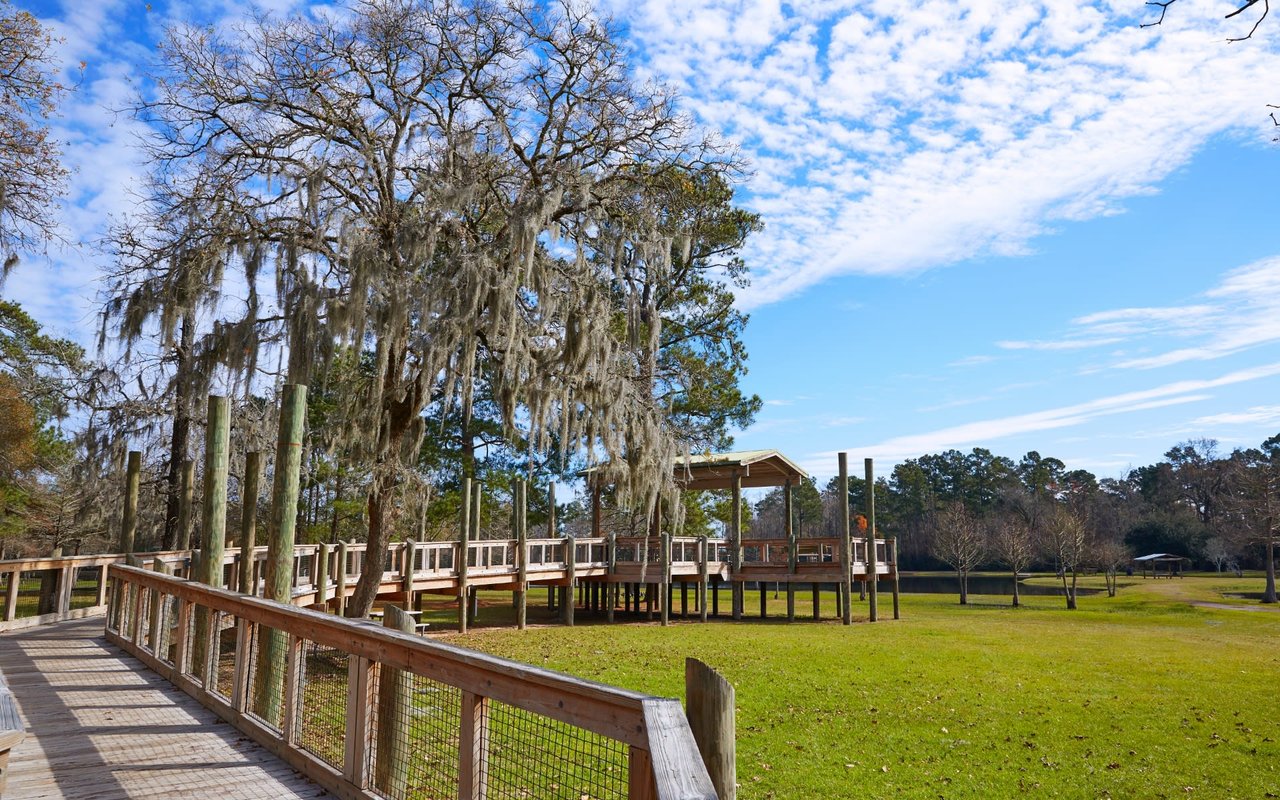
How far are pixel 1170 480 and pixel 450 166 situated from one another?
86504 millimetres

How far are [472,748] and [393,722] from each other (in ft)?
4.30

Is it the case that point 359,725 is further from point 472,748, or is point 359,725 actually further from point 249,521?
point 249,521

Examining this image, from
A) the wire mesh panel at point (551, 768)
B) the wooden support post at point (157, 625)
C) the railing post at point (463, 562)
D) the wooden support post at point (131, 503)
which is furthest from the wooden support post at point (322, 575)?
the wire mesh panel at point (551, 768)

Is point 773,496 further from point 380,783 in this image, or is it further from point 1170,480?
point 380,783

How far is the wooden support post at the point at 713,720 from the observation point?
2.71 meters

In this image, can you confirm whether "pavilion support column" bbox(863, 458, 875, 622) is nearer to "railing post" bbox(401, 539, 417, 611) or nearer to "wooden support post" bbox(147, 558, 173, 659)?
"railing post" bbox(401, 539, 417, 611)

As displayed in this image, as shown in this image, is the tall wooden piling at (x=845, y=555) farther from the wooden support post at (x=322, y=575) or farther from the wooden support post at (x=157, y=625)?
the wooden support post at (x=157, y=625)

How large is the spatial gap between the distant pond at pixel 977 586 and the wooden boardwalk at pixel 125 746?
48.8m

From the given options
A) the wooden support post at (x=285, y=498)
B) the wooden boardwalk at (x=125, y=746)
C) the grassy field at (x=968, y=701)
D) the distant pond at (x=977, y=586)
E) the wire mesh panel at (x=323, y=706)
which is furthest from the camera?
the distant pond at (x=977, y=586)

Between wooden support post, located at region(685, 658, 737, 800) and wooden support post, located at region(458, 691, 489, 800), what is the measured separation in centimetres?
133

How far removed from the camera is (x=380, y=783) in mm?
5051

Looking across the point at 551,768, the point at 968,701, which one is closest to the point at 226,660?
the point at 551,768

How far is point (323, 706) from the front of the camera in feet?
31.2

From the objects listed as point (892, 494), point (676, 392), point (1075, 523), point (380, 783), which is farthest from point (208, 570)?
point (892, 494)
